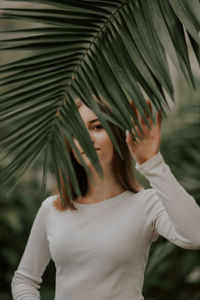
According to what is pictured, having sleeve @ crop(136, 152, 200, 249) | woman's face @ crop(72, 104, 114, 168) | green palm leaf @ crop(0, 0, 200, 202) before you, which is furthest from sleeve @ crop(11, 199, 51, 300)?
green palm leaf @ crop(0, 0, 200, 202)

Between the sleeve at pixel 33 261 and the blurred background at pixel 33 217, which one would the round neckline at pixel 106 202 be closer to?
the sleeve at pixel 33 261

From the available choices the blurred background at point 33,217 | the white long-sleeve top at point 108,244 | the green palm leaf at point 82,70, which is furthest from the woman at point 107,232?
the blurred background at point 33,217

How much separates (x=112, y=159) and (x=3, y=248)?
2.28 metres

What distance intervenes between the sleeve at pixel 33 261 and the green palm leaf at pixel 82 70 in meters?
0.63

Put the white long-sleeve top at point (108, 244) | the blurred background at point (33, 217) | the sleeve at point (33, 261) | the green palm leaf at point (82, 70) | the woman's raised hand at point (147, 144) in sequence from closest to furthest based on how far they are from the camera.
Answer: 1. the green palm leaf at point (82, 70)
2. the woman's raised hand at point (147, 144)
3. the white long-sleeve top at point (108, 244)
4. the sleeve at point (33, 261)
5. the blurred background at point (33, 217)

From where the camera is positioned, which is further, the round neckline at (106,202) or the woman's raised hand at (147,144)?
the round neckline at (106,202)

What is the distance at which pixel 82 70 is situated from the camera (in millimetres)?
782

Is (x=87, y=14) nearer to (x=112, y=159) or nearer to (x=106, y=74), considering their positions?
(x=106, y=74)

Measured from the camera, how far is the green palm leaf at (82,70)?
727 millimetres

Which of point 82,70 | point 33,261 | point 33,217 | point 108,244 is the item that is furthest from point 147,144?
point 33,217

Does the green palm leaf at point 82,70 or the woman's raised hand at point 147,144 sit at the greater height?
the green palm leaf at point 82,70

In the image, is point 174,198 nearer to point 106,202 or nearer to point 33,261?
point 106,202

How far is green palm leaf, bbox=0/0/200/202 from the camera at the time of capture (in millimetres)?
727

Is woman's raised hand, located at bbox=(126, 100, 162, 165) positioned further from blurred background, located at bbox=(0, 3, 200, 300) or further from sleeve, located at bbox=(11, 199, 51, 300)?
blurred background, located at bbox=(0, 3, 200, 300)
